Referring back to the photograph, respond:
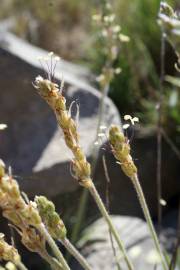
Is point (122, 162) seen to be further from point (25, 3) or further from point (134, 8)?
point (25, 3)

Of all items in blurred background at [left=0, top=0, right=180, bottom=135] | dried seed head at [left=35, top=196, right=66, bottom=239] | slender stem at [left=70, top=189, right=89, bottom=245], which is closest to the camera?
dried seed head at [left=35, top=196, right=66, bottom=239]

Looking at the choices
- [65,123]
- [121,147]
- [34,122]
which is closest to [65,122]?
[65,123]

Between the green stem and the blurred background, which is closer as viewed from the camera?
the green stem

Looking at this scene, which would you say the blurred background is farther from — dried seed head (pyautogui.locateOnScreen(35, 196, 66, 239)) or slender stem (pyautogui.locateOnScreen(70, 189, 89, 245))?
dried seed head (pyautogui.locateOnScreen(35, 196, 66, 239))

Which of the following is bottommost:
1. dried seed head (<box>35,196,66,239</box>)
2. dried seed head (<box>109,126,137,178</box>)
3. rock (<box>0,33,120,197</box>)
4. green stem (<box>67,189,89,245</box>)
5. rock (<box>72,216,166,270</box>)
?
rock (<box>72,216,166,270</box>)

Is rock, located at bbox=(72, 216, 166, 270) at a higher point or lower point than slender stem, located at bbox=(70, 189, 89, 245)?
lower

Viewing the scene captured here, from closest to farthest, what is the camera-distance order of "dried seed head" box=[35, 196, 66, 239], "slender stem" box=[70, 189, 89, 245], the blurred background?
"dried seed head" box=[35, 196, 66, 239] → "slender stem" box=[70, 189, 89, 245] → the blurred background

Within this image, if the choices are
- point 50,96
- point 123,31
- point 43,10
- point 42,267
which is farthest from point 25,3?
point 50,96

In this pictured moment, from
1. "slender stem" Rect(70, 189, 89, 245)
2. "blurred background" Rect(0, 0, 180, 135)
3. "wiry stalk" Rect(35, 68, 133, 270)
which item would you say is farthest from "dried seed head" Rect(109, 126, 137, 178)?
"blurred background" Rect(0, 0, 180, 135)
